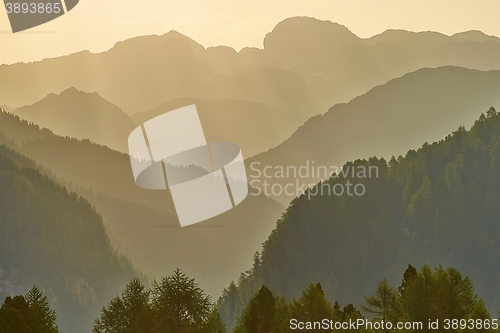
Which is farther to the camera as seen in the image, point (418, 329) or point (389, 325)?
point (389, 325)

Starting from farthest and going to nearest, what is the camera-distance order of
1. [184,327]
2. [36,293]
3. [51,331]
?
[36,293] → [51,331] → [184,327]

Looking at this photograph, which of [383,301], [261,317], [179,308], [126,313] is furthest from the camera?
[383,301]

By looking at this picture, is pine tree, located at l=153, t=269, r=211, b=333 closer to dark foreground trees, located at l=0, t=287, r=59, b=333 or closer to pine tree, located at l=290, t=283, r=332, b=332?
pine tree, located at l=290, t=283, r=332, b=332

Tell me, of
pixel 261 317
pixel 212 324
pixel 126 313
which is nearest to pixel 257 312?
pixel 261 317

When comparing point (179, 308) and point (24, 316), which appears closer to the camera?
point (179, 308)

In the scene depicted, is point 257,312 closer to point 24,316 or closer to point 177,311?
point 177,311

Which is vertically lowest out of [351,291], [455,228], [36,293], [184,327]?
[184,327]

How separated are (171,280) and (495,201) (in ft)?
543

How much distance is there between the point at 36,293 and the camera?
181ft

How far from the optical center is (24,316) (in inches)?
1935

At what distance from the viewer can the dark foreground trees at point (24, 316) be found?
4600cm

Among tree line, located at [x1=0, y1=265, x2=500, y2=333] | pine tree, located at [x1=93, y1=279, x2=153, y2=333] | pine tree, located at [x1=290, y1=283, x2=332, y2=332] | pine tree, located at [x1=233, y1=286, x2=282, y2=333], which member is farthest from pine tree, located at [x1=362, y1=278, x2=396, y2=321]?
pine tree, located at [x1=93, y1=279, x2=153, y2=333]

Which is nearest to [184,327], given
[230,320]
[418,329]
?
[418,329]

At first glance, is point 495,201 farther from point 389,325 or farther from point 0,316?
point 0,316
